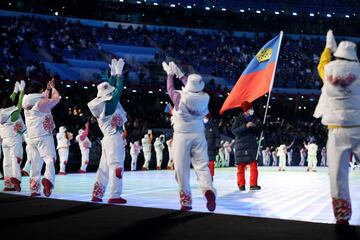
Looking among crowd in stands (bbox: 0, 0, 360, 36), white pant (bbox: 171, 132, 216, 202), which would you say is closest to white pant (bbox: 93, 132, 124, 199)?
white pant (bbox: 171, 132, 216, 202)

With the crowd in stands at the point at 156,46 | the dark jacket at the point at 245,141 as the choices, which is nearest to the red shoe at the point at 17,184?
the dark jacket at the point at 245,141

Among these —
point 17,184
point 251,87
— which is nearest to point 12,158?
point 17,184

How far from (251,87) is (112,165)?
5.22 meters

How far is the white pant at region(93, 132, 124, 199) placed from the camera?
27.8ft

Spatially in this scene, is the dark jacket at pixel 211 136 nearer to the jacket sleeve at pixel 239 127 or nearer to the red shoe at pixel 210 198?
the jacket sleeve at pixel 239 127

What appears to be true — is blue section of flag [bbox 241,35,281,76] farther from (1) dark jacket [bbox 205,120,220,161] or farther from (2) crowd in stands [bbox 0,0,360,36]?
(2) crowd in stands [bbox 0,0,360,36]

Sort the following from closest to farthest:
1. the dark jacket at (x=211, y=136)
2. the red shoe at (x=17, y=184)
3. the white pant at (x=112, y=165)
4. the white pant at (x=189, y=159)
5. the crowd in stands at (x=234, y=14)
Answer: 1. the white pant at (x=189, y=159)
2. the white pant at (x=112, y=165)
3. the red shoe at (x=17, y=184)
4. the dark jacket at (x=211, y=136)
5. the crowd in stands at (x=234, y=14)

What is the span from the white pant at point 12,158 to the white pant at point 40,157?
50.5 inches

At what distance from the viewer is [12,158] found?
425 inches

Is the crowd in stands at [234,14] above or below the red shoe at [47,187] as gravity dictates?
above

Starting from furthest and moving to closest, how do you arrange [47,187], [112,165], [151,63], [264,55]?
[151,63], [264,55], [47,187], [112,165]

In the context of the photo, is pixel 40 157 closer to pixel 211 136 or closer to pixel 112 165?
pixel 112 165

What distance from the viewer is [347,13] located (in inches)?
1784

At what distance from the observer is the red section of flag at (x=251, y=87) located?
12.3 meters
